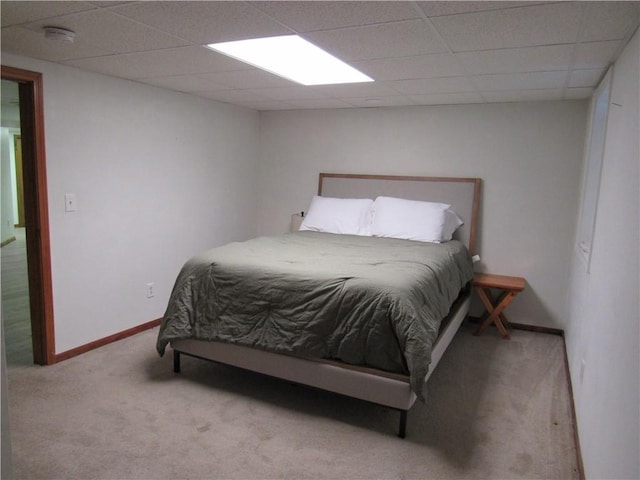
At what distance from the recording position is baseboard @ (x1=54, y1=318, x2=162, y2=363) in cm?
312

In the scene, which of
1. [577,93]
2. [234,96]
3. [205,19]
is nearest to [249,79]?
[234,96]

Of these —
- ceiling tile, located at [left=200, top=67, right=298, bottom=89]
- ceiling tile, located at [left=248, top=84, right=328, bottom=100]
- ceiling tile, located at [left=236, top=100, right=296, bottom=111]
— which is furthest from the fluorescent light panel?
ceiling tile, located at [left=236, top=100, right=296, bottom=111]

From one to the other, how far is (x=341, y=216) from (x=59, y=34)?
2669 millimetres

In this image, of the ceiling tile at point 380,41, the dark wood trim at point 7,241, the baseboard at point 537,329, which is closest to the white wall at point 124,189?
the ceiling tile at point 380,41

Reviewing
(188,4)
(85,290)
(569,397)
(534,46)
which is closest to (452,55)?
(534,46)

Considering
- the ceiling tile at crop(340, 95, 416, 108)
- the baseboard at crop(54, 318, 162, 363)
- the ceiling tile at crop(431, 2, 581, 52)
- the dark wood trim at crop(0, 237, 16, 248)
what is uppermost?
the ceiling tile at crop(340, 95, 416, 108)

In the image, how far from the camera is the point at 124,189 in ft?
11.3

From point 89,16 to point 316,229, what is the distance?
2705 mm

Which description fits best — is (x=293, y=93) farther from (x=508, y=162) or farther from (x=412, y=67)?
(x=508, y=162)

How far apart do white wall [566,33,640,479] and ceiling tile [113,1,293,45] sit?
156 cm

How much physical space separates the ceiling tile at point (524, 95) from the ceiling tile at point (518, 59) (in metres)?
0.74

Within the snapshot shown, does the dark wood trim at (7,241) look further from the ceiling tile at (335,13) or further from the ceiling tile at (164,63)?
the ceiling tile at (335,13)

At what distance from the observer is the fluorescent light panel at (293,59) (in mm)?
2395

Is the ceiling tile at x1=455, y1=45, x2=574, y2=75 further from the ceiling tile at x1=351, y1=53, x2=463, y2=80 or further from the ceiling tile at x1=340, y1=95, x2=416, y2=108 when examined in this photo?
the ceiling tile at x1=340, y1=95, x2=416, y2=108
